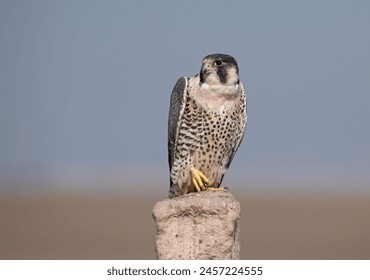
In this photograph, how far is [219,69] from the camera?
41.2ft

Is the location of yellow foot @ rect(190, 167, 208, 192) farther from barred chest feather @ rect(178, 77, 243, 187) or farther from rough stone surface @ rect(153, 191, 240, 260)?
rough stone surface @ rect(153, 191, 240, 260)

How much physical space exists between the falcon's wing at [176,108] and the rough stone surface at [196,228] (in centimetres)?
112

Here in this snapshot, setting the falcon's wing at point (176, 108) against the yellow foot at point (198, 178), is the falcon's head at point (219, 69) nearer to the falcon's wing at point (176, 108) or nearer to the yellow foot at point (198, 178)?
the falcon's wing at point (176, 108)

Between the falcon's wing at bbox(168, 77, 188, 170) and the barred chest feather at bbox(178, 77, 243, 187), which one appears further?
the falcon's wing at bbox(168, 77, 188, 170)

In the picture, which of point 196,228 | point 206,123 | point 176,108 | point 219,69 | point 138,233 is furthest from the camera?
point 138,233

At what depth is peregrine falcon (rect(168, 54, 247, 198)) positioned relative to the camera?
12.6 m

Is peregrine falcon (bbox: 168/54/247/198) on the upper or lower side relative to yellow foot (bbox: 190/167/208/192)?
upper

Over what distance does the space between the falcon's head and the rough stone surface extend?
1.30m

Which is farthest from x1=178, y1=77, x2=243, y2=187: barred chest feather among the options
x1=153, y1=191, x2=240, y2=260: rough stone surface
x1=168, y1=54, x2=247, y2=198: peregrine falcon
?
x1=153, y1=191, x2=240, y2=260: rough stone surface

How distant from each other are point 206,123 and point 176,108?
376 millimetres

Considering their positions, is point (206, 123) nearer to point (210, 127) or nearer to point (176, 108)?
point (210, 127)

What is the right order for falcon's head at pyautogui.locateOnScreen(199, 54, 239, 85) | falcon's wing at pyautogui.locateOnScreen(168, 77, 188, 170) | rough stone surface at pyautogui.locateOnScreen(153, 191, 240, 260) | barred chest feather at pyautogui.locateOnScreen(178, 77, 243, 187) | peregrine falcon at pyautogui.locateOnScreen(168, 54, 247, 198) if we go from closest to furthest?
rough stone surface at pyautogui.locateOnScreen(153, 191, 240, 260) < falcon's head at pyautogui.locateOnScreen(199, 54, 239, 85) < peregrine falcon at pyautogui.locateOnScreen(168, 54, 247, 198) < barred chest feather at pyautogui.locateOnScreen(178, 77, 243, 187) < falcon's wing at pyautogui.locateOnScreen(168, 77, 188, 170)

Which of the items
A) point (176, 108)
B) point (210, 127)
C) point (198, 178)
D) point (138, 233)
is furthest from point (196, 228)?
point (138, 233)
